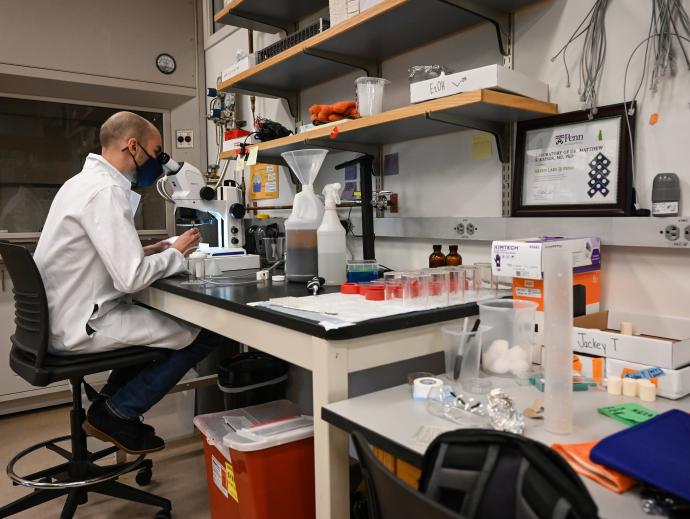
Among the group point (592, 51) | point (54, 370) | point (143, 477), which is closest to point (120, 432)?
point (54, 370)

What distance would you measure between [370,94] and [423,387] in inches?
43.3

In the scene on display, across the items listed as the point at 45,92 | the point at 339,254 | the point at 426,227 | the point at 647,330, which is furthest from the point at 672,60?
the point at 45,92

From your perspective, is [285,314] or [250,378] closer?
[285,314]

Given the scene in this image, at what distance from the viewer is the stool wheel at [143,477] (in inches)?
86.5

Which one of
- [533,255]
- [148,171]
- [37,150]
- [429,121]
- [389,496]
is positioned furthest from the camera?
[37,150]

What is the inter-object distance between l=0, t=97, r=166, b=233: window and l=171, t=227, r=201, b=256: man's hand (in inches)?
75.0

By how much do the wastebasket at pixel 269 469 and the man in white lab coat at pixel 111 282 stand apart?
449 mm

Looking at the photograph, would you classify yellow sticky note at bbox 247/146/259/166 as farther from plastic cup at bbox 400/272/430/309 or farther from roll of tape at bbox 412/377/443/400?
roll of tape at bbox 412/377/443/400

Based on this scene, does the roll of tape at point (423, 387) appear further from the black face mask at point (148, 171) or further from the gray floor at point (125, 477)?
the black face mask at point (148, 171)

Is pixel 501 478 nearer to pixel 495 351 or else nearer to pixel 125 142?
pixel 495 351

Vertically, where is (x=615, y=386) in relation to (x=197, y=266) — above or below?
below

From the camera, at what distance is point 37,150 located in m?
3.33

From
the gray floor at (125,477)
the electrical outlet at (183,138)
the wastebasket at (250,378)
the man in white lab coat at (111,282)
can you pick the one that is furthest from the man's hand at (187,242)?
the electrical outlet at (183,138)

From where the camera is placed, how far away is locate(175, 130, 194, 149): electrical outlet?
357cm
